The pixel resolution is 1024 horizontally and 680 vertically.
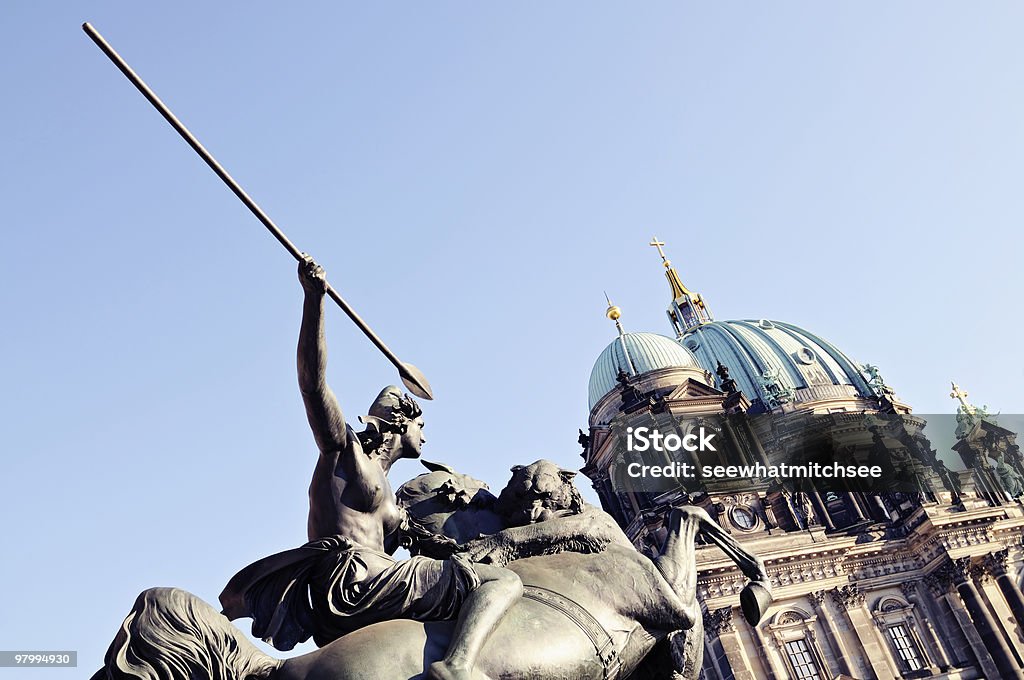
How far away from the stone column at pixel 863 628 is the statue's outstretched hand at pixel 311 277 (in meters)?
41.6

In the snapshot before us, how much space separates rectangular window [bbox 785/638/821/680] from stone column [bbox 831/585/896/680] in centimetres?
225

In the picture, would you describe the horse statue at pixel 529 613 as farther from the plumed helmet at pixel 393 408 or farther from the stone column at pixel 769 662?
the stone column at pixel 769 662

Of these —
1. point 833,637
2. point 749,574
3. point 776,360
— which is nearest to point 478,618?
point 749,574

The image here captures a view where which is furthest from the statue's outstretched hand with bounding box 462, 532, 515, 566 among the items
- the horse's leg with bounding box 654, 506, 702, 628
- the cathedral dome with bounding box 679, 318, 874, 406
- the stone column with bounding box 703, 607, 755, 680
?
the cathedral dome with bounding box 679, 318, 874, 406

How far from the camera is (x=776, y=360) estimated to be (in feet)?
202

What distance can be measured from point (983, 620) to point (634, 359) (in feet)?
67.4

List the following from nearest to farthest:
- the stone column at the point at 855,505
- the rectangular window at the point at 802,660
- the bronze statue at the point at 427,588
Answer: the bronze statue at the point at 427,588 → the rectangular window at the point at 802,660 → the stone column at the point at 855,505

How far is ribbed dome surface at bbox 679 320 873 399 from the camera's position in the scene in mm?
60438

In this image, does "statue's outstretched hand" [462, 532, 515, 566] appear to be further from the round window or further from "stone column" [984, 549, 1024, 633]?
"stone column" [984, 549, 1024, 633]

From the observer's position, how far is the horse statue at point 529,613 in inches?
156

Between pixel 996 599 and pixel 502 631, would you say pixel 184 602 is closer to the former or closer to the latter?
pixel 502 631

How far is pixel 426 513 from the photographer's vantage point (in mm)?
5473

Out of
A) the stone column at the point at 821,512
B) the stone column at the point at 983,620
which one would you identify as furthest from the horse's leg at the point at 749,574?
the stone column at the point at 821,512

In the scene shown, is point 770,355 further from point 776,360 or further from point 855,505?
point 855,505
